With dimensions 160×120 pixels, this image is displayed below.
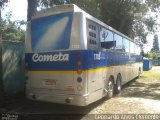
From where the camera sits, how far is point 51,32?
8969 mm

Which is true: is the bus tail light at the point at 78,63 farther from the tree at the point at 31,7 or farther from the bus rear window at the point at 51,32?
the tree at the point at 31,7

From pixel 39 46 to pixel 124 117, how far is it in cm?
356

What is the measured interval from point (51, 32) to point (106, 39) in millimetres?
2816

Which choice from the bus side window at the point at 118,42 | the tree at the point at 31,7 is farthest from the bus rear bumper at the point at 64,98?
the tree at the point at 31,7

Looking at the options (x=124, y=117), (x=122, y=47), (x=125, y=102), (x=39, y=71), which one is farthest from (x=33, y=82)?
(x=122, y=47)

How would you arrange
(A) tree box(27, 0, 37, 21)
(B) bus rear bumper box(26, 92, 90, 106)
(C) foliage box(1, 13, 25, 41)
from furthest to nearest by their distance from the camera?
(C) foliage box(1, 13, 25, 41) → (A) tree box(27, 0, 37, 21) → (B) bus rear bumper box(26, 92, 90, 106)

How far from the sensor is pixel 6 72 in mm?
10961

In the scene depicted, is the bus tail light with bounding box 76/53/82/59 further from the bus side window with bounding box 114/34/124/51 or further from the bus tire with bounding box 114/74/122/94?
the bus tire with bounding box 114/74/122/94

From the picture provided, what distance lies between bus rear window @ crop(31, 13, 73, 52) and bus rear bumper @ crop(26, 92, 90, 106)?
1473 mm

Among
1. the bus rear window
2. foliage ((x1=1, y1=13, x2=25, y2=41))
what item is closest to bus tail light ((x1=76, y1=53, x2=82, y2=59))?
the bus rear window

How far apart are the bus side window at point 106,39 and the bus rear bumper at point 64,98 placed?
264 centimetres

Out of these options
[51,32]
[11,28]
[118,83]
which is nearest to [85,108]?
[51,32]

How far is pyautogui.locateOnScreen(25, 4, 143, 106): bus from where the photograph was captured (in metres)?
8.46

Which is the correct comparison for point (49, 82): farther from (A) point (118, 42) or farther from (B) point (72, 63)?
(A) point (118, 42)
